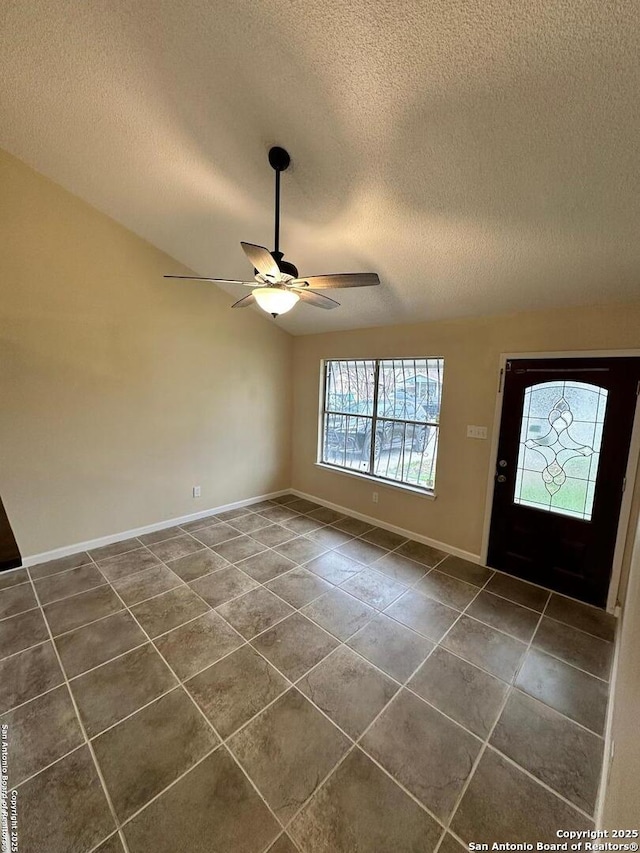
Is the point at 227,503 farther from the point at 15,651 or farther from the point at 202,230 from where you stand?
the point at 202,230

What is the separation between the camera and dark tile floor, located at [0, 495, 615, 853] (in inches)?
52.0

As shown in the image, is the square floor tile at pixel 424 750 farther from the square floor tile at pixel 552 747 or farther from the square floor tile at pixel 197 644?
the square floor tile at pixel 197 644

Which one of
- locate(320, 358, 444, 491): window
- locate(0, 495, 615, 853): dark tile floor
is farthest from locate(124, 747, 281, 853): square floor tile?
locate(320, 358, 444, 491): window

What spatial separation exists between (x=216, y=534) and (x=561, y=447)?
3479 mm

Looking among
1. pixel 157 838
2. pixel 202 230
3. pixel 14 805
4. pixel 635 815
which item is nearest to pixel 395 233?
pixel 202 230

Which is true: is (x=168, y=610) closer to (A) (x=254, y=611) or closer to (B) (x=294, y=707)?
(A) (x=254, y=611)

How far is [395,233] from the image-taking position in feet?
7.97

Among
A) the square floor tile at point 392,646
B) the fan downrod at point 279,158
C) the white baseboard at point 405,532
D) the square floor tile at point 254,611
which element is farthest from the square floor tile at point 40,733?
the fan downrod at point 279,158

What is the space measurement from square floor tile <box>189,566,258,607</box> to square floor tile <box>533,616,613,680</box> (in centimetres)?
217

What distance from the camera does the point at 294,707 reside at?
1.78 m

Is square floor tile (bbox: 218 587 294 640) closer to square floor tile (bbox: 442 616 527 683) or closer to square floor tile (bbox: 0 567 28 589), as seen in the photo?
square floor tile (bbox: 442 616 527 683)

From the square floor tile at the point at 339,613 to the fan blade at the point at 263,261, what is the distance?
2.32 m

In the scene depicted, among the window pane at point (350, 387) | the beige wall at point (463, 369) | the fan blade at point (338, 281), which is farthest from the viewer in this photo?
the window pane at point (350, 387)

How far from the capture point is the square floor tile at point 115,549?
3.27m
